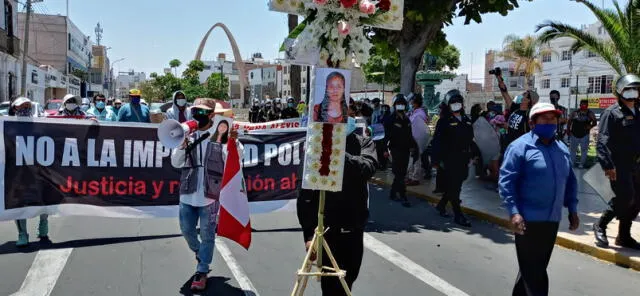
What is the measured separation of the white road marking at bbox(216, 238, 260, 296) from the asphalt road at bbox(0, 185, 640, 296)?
0.03 ft

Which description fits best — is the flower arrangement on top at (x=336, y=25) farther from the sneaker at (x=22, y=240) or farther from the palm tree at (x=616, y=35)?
the palm tree at (x=616, y=35)

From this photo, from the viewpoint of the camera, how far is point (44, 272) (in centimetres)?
563

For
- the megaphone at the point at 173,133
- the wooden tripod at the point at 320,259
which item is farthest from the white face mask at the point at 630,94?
the megaphone at the point at 173,133

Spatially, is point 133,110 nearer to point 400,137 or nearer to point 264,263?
point 400,137

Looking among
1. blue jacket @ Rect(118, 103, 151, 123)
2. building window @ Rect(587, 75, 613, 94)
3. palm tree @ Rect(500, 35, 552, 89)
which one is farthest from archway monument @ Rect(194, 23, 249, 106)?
blue jacket @ Rect(118, 103, 151, 123)

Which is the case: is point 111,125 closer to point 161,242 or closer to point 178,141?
point 161,242

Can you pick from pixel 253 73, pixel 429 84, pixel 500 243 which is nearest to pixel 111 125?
pixel 500 243

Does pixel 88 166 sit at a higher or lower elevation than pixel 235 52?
lower

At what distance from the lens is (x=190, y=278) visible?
5547 millimetres

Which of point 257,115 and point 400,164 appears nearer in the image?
point 400,164

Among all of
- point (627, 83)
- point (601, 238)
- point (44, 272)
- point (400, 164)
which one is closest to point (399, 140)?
point (400, 164)

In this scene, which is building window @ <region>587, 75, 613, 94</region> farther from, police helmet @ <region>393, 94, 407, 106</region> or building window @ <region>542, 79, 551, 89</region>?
police helmet @ <region>393, 94, 407, 106</region>

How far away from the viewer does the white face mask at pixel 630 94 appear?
6.08 m

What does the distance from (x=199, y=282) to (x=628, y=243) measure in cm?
507
